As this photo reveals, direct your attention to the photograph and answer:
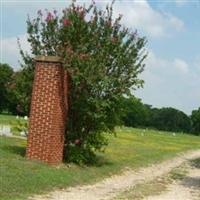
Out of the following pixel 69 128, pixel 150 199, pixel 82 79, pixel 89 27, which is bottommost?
pixel 150 199

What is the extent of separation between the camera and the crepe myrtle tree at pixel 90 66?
19516 millimetres

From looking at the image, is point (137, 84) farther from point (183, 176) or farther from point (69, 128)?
point (183, 176)

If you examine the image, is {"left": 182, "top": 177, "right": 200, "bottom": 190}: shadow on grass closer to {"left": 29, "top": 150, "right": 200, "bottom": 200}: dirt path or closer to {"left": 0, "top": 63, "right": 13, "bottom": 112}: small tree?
{"left": 29, "top": 150, "right": 200, "bottom": 200}: dirt path

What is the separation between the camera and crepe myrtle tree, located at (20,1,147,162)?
19516mm

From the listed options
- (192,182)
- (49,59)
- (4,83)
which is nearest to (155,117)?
(4,83)

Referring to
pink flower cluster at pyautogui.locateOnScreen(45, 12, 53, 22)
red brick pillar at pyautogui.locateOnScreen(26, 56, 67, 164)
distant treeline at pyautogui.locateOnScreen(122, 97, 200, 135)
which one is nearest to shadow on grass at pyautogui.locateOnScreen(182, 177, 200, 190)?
red brick pillar at pyautogui.locateOnScreen(26, 56, 67, 164)

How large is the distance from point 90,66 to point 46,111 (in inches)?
82.4

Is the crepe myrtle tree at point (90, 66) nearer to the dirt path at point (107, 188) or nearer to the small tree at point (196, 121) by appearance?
the dirt path at point (107, 188)

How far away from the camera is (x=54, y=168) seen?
57.8 feet

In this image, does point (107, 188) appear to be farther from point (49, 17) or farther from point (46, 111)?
point (49, 17)

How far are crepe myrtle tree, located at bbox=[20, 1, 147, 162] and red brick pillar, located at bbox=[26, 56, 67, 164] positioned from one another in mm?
656

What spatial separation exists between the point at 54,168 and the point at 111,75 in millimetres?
4222

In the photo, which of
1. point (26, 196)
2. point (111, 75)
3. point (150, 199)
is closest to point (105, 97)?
point (111, 75)

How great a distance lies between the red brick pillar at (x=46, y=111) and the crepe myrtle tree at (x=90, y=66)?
25.8 inches
